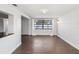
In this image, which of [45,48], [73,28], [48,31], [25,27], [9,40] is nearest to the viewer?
[9,40]

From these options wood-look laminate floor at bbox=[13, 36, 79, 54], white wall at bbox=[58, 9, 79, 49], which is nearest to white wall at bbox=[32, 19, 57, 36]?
white wall at bbox=[58, 9, 79, 49]

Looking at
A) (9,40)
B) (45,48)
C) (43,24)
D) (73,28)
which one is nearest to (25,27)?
(43,24)

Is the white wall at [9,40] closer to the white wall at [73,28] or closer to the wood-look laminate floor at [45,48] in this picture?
the wood-look laminate floor at [45,48]

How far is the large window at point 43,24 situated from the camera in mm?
11786

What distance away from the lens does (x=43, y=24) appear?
464 inches

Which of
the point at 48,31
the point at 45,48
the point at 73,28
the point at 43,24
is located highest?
the point at 43,24

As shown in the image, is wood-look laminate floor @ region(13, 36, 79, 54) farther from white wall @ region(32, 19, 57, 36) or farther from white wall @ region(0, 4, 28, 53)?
white wall @ region(32, 19, 57, 36)

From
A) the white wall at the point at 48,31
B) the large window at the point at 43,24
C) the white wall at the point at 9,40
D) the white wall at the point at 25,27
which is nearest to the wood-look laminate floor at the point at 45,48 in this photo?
the white wall at the point at 9,40

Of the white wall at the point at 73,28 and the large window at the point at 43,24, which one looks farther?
the large window at the point at 43,24

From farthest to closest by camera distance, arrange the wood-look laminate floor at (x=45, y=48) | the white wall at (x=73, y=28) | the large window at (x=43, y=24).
A: the large window at (x=43, y=24)
the white wall at (x=73, y=28)
the wood-look laminate floor at (x=45, y=48)

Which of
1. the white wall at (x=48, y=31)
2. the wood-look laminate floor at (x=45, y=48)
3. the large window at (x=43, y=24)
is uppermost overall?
the large window at (x=43, y=24)

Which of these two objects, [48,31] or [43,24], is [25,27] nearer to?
[43,24]

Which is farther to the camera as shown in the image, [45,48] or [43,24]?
[43,24]
